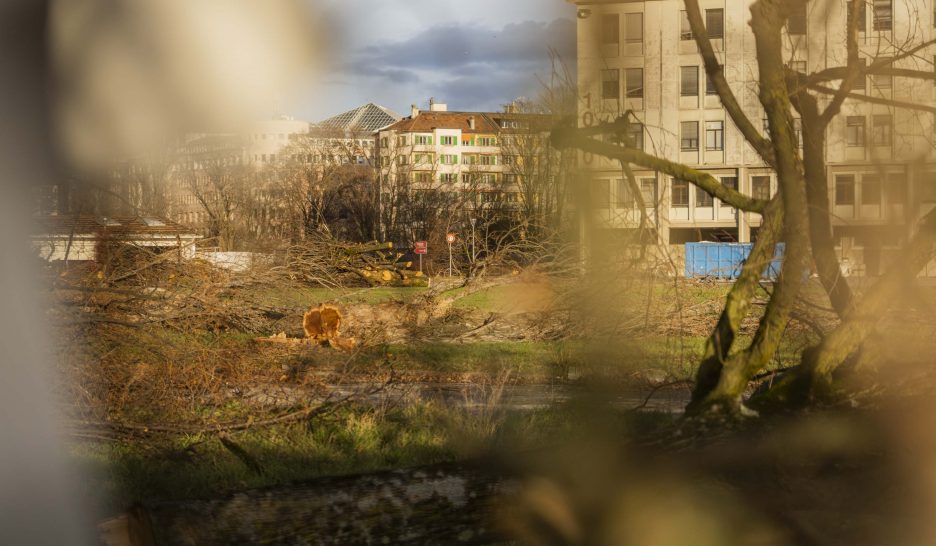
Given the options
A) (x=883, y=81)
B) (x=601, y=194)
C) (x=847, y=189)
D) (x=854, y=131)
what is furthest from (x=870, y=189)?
(x=601, y=194)

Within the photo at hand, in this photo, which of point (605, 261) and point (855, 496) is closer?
point (605, 261)

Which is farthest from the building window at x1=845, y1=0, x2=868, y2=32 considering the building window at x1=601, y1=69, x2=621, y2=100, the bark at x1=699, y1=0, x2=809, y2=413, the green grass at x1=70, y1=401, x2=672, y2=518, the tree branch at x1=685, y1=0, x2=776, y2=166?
the green grass at x1=70, y1=401, x2=672, y2=518

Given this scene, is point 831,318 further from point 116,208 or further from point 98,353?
point 98,353

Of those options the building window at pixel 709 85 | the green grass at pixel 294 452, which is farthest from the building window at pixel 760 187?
the green grass at pixel 294 452

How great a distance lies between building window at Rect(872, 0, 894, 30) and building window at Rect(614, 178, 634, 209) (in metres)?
2.05

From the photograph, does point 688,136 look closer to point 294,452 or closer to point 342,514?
point 342,514

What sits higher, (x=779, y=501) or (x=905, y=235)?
(x=905, y=235)

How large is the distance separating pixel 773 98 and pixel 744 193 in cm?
41

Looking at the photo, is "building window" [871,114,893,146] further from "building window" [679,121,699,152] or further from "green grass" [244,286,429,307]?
"green grass" [244,286,429,307]

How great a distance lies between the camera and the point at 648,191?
2109mm

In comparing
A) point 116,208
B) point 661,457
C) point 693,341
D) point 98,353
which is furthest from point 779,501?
point 98,353

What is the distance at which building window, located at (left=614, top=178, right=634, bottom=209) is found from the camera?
1.47m

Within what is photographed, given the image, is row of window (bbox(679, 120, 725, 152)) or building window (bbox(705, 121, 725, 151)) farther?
building window (bbox(705, 121, 725, 151))

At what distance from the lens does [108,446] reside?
545 cm
